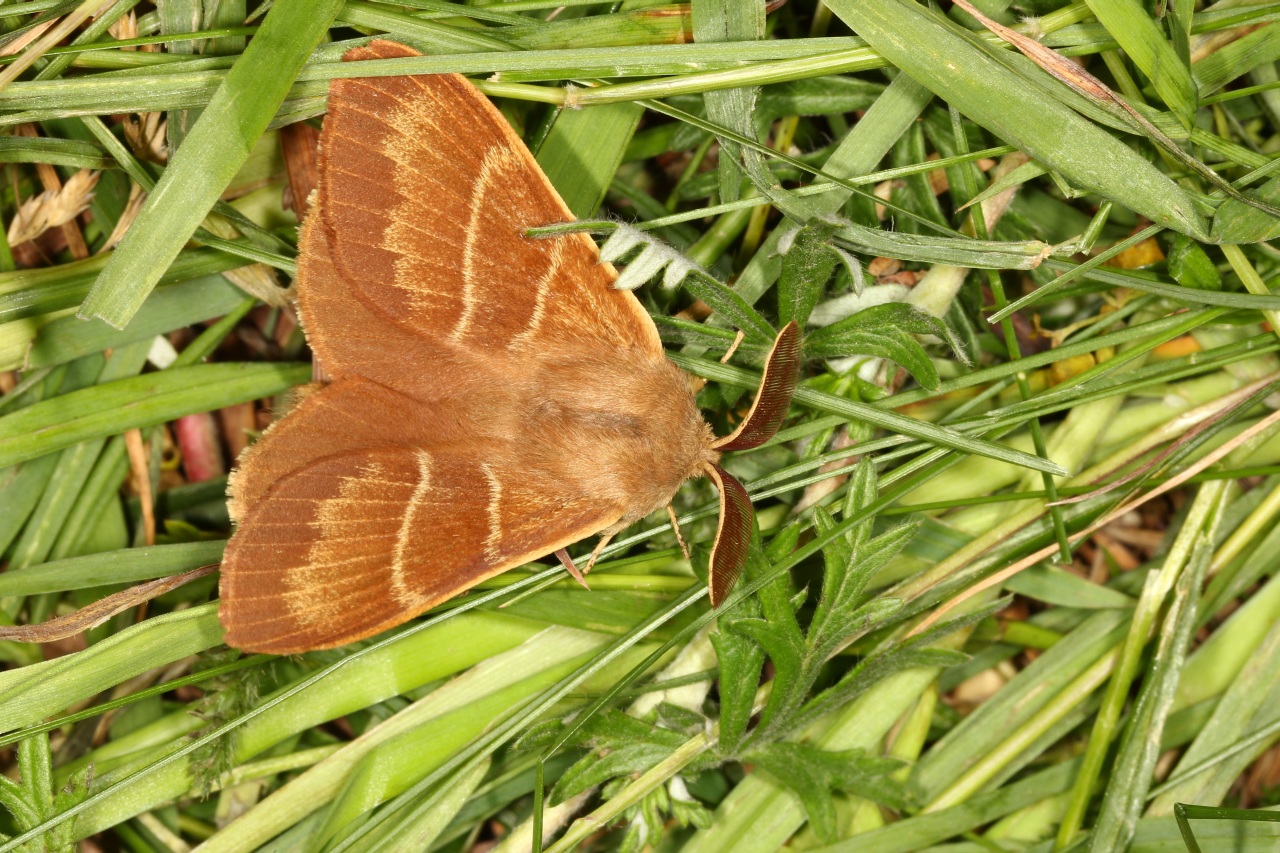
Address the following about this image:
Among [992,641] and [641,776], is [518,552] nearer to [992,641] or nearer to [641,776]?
[641,776]

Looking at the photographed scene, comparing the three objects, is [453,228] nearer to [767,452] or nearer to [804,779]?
[767,452]

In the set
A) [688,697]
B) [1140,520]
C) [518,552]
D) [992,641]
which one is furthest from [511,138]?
[1140,520]

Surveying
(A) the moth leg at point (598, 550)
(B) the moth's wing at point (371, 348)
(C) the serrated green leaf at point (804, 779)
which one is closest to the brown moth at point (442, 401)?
(B) the moth's wing at point (371, 348)

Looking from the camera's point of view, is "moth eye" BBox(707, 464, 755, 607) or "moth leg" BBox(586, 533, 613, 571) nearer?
"moth eye" BBox(707, 464, 755, 607)

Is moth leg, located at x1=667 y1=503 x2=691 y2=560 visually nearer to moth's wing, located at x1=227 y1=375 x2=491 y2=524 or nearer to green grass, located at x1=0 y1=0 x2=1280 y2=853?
green grass, located at x1=0 y1=0 x2=1280 y2=853

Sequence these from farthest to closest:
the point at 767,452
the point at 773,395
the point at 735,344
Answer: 1. the point at 767,452
2. the point at 735,344
3. the point at 773,395

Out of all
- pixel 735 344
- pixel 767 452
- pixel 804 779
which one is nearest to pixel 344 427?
pixel 735 344

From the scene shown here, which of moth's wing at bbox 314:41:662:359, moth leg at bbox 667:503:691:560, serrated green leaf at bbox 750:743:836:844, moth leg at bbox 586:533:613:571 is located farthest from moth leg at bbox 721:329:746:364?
serrated green leaf at bbox 750:743:836:844
